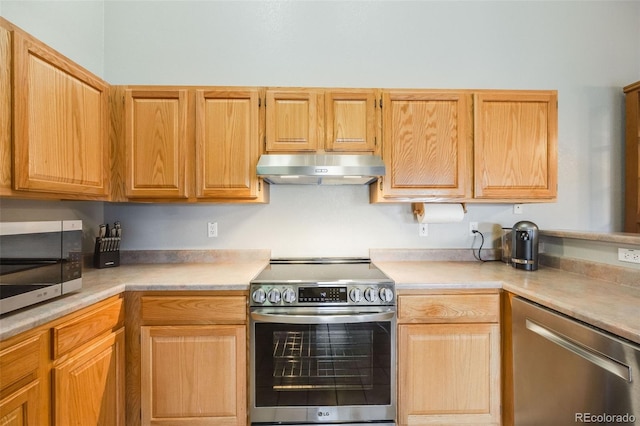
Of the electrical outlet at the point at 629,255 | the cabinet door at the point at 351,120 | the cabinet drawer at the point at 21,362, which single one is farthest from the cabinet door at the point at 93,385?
the electrical outlet at the point at 629,255

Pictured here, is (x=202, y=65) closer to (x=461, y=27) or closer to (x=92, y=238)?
(x=92, y=238)

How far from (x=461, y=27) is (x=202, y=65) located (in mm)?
2068

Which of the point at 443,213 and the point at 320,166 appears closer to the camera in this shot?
the point at 320,166

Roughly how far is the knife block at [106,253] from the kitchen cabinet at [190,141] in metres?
0.41

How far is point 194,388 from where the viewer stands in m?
1.59

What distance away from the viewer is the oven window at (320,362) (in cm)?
160

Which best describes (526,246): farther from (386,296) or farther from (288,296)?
(288,296)

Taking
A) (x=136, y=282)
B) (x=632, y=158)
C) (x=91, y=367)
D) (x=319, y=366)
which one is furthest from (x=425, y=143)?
(x=91, y=367)

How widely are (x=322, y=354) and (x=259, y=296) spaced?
0.47 meters

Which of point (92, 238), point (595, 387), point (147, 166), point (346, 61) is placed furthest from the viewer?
point (346, 61)

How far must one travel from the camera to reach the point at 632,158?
2.25 metres

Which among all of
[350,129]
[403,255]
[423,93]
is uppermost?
[423,93]

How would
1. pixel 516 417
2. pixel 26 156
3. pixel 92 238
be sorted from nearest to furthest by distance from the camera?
pixel 26 156
pixel 516 417
pixel 92 238

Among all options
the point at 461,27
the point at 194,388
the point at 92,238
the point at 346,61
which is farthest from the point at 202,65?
the point at 194,388
